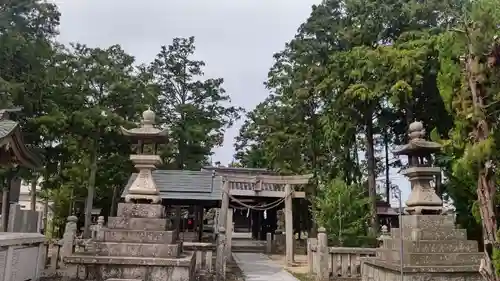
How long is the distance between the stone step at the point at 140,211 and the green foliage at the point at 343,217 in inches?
371

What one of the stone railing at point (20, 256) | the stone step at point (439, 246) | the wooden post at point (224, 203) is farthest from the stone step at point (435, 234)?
the wooden post at point (224, 203)

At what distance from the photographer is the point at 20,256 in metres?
8.85

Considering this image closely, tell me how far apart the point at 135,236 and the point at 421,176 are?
6.53m

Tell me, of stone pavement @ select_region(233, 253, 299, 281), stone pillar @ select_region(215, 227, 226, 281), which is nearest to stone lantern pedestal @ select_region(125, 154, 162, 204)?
stone pillar @ select_region(215, 227, 226, 281)

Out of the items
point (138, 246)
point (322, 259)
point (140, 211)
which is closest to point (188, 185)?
point (322, 259)

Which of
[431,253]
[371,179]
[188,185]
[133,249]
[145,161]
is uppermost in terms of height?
[371,179]

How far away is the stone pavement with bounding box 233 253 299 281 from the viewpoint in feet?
46.5

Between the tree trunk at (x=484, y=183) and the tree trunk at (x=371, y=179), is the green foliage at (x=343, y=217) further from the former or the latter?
the tree trunk at (x=484, y=183)

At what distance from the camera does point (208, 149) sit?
30672 millimetres

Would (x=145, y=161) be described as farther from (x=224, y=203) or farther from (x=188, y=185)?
(x=224, y=203)

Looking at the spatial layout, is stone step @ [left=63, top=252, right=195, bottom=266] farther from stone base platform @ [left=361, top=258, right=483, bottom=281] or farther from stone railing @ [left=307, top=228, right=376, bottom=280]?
stone railing @ [left=307, top=228, right=376, bottom=280]

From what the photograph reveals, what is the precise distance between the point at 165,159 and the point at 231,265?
13257 millimetres

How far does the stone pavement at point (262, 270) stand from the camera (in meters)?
14.2

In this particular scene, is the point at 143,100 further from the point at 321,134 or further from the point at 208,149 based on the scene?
the point at 321,134
